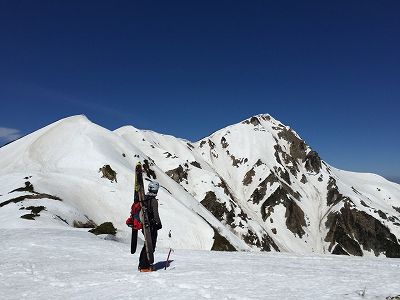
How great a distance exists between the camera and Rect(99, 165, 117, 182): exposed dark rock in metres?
71.0

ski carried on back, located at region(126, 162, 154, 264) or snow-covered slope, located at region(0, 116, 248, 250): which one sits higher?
snow-covered slope, located at region(0, 116, 248, 250)

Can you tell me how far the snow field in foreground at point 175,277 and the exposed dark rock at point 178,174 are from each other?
138m

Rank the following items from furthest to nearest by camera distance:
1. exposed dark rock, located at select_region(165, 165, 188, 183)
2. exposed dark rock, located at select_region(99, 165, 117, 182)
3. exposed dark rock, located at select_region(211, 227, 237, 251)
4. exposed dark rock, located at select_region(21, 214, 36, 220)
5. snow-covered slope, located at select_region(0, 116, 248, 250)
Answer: exposed dark rock, located at select_region(165, 165, 188, 183) < exposed dark rock, located at select_region(99, 165, 117, 182) < exposed dark rock, located at select_region(211, 227, 237, 251) < snow-covered slope, located at select_region(0, 116, 248, 250) < exposed dark rock, located at select_region(21, 214, 36, 220)

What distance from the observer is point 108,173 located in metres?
71.6

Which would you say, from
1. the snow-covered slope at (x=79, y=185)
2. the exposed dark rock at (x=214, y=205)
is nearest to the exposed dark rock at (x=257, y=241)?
the exposed dark rock at (x=214, y=205)

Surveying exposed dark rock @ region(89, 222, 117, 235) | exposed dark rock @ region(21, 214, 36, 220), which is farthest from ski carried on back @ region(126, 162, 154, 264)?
exposed dark rock @ region(21, 214, 36, 220)

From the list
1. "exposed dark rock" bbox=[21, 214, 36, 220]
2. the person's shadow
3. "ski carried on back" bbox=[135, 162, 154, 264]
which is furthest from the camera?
"exposed dark rock" bbox=[21, 214, 36, 220]

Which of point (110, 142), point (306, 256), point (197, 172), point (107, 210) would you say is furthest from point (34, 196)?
point (197, 172)

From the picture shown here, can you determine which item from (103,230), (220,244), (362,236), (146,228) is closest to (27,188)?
(103,230)

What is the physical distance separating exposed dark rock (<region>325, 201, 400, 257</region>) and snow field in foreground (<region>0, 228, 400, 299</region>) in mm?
187491

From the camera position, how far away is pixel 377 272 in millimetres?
13211

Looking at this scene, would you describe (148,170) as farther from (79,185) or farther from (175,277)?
(175,277)

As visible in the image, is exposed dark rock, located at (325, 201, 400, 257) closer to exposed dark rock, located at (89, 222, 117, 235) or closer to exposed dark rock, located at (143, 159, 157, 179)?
exposed dark rock, located at (143, 159, 157, 179)

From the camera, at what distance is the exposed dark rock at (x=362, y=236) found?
186 meters
